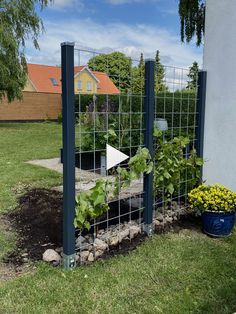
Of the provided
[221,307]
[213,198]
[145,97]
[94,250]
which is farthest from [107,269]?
[145,97]

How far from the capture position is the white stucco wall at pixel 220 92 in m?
3.25

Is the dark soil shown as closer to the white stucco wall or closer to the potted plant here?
the potted plant

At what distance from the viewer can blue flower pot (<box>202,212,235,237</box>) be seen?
2.96 metres

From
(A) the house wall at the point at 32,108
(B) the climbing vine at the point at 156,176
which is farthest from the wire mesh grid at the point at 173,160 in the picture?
(A) the house wall at the point at 32,108

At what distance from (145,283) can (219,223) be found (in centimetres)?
111

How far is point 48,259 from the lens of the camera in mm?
2502

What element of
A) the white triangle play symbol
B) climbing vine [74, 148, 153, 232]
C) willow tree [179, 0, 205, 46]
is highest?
willow tree [179, 0, 205, 46]

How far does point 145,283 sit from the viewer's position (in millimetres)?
2213

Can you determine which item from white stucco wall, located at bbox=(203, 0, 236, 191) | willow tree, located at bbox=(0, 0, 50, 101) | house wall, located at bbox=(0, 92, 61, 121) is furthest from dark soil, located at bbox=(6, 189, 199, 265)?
house wall, located at bbox=(0, 92, 61, 121)

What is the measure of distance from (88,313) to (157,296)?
0.47 metres

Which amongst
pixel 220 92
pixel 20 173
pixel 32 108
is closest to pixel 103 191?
pixel 220 92

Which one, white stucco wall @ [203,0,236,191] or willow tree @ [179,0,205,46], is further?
willow tree @ [179,0,205,46]

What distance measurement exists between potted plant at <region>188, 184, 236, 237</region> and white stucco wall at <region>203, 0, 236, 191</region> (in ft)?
1.56

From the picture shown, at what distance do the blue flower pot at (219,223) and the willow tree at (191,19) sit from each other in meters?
8.77
